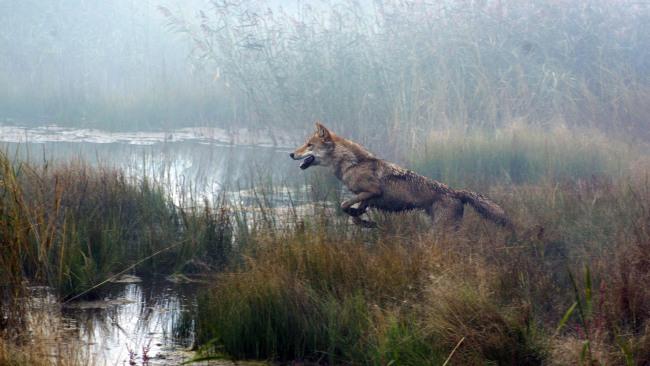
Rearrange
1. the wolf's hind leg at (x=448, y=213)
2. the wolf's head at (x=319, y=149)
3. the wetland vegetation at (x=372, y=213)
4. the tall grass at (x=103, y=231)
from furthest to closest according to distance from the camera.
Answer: the wolf's head at (x=319, y=149), the wolf's hind leg at (x=448, y=213), the tall grass at (x=103, y=231), the wetland vegetation at (x=372, y=213)

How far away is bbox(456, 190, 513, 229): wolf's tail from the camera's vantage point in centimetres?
809

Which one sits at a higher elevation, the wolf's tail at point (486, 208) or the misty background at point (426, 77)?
the misty background at point (426, 77)

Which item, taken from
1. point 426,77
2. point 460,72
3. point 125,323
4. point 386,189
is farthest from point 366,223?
point 460,72

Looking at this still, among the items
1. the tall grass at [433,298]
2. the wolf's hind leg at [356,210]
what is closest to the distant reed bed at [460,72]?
the wolf's hind leg at [356,210]

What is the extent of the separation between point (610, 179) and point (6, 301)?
8084 millimetres

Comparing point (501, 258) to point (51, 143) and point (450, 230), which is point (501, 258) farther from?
point (51, 143)

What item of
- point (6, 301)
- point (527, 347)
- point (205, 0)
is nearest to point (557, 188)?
point (527, 347)

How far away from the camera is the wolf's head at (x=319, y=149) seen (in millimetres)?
8742

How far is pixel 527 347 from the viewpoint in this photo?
16.1ft

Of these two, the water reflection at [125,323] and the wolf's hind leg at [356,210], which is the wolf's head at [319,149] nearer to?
the wolf's hind leg at [356,210]

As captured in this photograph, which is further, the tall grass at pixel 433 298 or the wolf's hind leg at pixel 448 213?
the wolf's hind leg at pixel 448 213

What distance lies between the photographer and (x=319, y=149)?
8766mm

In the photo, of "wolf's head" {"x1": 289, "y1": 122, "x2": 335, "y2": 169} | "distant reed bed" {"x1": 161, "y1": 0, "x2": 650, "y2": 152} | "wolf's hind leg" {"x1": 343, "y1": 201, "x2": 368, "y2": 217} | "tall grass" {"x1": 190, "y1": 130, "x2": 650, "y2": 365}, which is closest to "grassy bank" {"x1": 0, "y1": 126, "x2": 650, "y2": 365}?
"tall grass" {"x1": 190, "y1": 130, "x2": 650, "y2": 365}

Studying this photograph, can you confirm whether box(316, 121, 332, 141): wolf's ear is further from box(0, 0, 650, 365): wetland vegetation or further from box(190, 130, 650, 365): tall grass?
box(190, 130, 650, 365): tall grass
